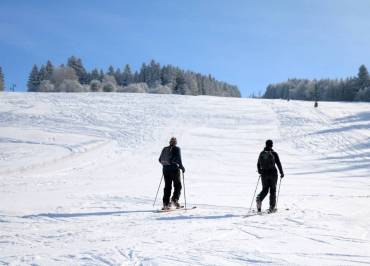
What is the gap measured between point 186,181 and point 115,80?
402 ft

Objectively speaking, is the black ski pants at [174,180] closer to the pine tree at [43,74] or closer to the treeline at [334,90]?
the treeline at [334,90]

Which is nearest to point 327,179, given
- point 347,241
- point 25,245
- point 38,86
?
point 347,241

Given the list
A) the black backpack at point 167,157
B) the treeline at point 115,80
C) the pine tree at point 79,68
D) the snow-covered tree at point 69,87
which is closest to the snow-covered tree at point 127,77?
the treeline at point 115,80

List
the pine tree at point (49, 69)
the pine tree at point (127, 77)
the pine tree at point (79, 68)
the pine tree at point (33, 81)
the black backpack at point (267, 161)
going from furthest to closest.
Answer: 1. the pine tree at point (127, 77)
2. the pine tree at point (79, 68)
3. the pine tree at point (49, 69)
4. the pine tree at point (33, 81)
5. the black backpack at point (267, 161)

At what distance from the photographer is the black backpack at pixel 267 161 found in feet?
38.2

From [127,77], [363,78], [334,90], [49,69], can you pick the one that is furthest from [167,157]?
[127,77]

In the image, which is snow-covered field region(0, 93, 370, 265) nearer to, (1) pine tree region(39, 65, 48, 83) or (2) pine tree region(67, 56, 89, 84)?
(1) pine tree region(39, 65, 48, 83)

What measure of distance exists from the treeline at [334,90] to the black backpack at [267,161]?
4667cm

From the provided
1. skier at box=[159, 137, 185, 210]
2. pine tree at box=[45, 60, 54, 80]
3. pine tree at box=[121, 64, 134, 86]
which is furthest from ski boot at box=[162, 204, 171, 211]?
pine tree at box=[121, 64, 134, 86]

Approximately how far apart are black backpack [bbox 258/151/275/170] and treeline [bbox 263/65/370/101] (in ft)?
153

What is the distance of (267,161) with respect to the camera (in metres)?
11.7

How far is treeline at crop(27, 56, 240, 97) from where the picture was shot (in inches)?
4018

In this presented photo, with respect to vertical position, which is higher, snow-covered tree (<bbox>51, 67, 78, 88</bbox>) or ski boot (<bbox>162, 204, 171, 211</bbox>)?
snow-covered tree (<bbox>51, 67, 78, 88</bbox>)

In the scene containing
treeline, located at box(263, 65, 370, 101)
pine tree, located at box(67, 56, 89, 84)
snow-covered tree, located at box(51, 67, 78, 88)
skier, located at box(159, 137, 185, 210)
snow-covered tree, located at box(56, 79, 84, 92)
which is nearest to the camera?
skier, located at box(159, 137, 185, 210)
